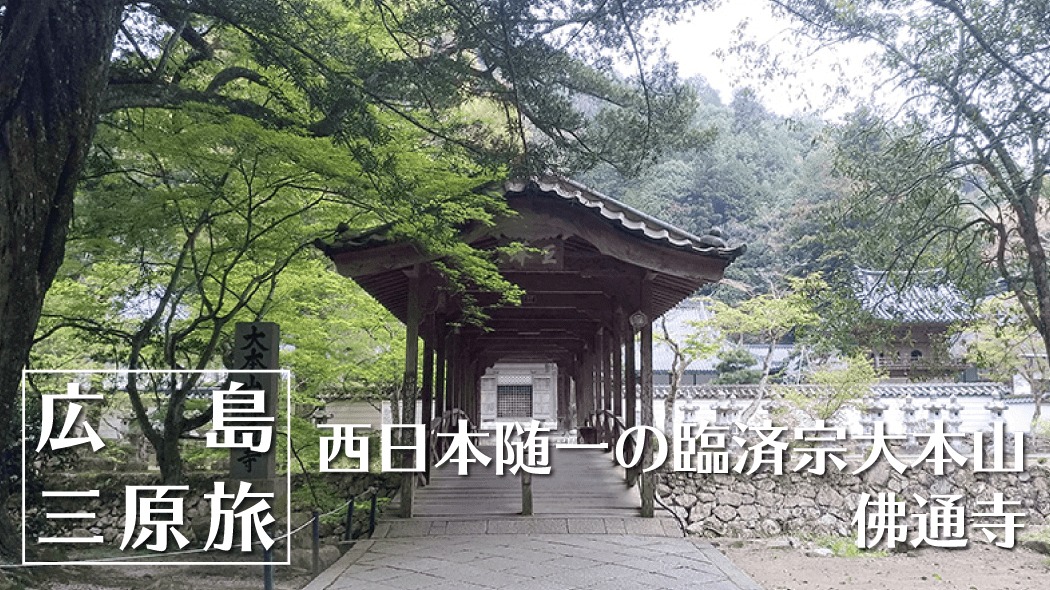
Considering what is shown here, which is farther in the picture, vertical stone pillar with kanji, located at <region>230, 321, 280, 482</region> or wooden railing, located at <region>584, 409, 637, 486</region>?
wooden railing, located at <region>584, 409, 637, 486</region>

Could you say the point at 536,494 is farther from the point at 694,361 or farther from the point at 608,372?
the point at 694,361

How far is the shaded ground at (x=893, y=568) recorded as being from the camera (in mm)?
8984

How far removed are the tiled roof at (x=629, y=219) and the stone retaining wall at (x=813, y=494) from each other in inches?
274

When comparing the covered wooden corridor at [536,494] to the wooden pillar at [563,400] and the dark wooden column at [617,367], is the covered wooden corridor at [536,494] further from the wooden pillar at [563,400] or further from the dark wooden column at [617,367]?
the wooden pillar at [563,400]

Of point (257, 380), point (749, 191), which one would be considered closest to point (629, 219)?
point (257, 380)

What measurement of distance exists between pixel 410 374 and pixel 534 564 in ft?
8.72

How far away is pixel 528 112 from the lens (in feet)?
21.1

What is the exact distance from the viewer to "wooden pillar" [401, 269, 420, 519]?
8328mm

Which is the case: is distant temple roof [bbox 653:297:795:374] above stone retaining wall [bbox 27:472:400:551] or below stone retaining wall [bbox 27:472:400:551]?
above

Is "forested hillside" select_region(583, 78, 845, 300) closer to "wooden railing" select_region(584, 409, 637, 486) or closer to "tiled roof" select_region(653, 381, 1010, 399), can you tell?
"tiled roof" select_region(653, 381, 1010, 399)

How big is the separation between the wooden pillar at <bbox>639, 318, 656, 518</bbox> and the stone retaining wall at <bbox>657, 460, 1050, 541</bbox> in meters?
5.97

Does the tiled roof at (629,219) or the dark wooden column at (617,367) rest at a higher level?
the tiled roof at (629,219)

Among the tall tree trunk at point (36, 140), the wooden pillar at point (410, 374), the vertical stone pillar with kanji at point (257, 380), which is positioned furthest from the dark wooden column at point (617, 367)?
the tall tree trunk at point (36, 140)

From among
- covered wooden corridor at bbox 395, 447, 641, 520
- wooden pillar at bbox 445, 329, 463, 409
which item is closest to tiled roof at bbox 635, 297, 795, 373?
wooden pillar at bbox 445, 329, 463, 409
